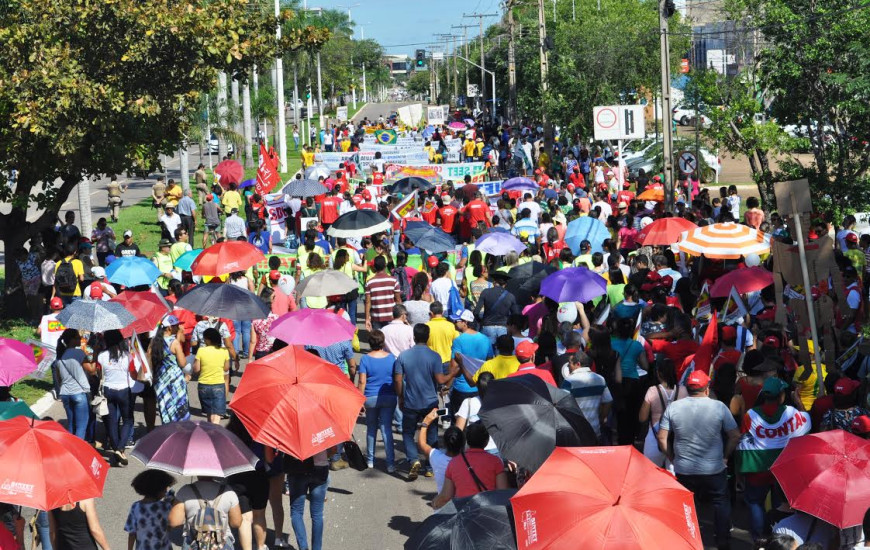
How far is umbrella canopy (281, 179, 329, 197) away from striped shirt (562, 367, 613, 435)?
1532 cm

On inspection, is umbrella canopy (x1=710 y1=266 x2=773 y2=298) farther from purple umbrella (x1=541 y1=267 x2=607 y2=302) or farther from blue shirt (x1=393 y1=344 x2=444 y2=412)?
blue shirt (x1=393 y1=344 x2=444 y2=412)

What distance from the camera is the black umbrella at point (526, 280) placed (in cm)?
1399

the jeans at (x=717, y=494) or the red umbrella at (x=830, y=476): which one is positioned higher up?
the red umbrella at (x=830, y=476)

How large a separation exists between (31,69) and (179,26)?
90.8 inches

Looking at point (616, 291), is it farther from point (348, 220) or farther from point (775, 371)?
point (348, 220)

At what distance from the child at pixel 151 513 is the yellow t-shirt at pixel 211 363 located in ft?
13.2

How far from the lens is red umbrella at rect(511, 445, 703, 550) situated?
5.68 meters

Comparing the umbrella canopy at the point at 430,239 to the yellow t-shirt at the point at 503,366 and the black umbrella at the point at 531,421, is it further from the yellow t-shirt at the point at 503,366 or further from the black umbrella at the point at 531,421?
the black umbrella at the point at 531,421

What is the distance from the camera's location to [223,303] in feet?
40.9

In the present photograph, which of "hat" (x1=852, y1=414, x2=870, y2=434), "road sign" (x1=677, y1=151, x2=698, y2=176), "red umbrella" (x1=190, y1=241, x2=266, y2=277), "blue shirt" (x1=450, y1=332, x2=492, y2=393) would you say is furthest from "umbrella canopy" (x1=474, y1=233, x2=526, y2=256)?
"road sign" (x1=677, y1=151, x2=698, y2=176)

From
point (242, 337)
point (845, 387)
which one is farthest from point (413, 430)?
point (242, 337)

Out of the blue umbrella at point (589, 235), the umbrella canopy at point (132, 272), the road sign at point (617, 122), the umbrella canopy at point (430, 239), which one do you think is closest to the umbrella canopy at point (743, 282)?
the blue umbrella at point (589, 235)

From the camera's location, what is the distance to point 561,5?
235 ft

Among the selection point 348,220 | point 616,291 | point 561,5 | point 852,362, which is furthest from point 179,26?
point 561,5
